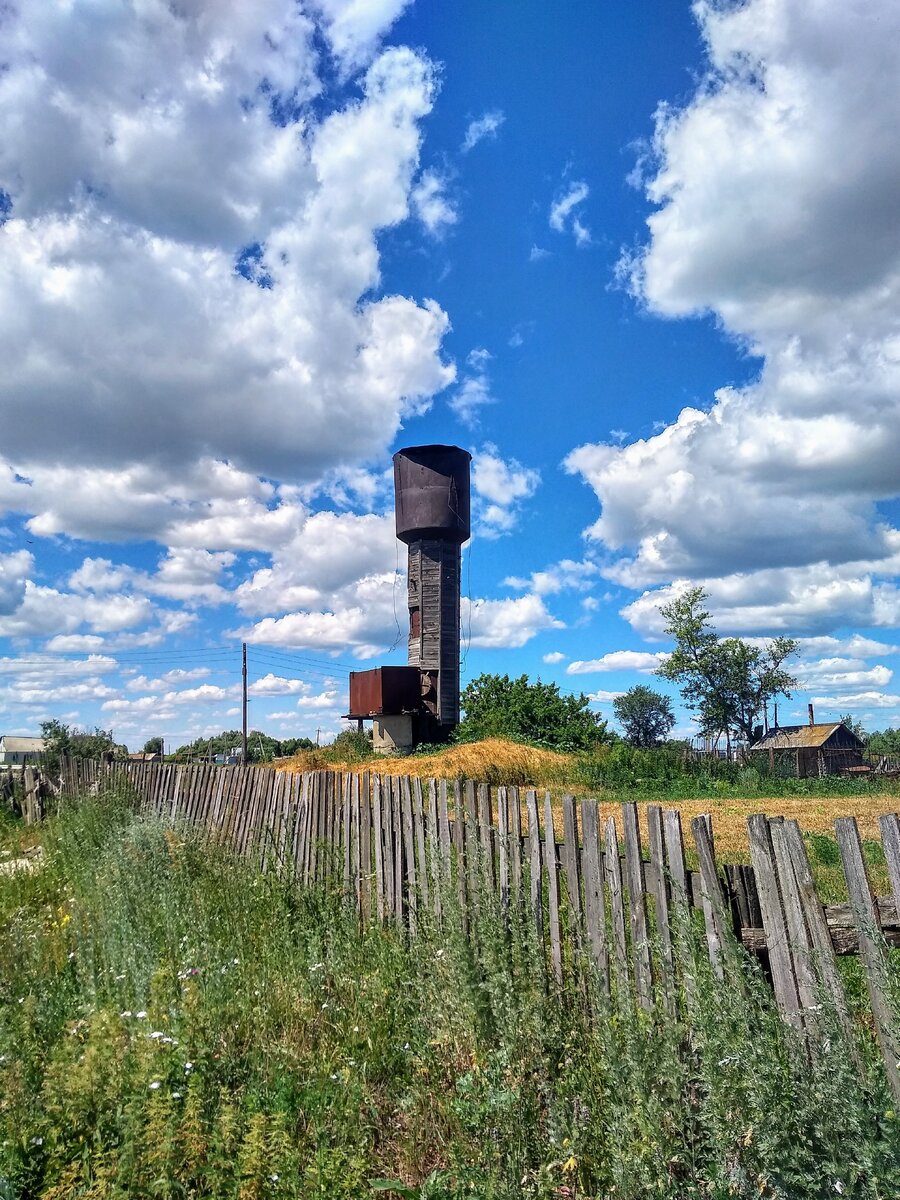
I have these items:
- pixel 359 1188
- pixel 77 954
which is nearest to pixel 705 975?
pixel 359 1188

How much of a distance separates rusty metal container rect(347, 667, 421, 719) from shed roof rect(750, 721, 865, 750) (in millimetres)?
33833

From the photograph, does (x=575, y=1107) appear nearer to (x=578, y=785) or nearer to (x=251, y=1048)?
(x=251, y=1048)

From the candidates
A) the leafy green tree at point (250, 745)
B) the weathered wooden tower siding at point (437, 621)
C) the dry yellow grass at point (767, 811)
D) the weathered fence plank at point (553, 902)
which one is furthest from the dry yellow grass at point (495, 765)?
the leafy green tree at point (250, 745)

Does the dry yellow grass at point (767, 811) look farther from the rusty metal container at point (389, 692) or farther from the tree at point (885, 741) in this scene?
the tree at point (885, 741)

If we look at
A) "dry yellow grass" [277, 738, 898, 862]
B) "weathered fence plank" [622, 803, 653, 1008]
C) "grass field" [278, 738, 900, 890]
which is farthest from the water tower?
"weathered fence plank" [622, 803, 653, 1008]

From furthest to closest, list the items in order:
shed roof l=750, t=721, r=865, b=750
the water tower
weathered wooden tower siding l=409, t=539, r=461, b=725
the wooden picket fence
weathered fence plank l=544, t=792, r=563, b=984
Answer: shed roof l=750, t=721, r=865, b=750, weathered wooden tower siding l=409, t=539, r=461, b=725, the water tower, weathered fence plank l=544, t=792, r=563, b=984, the wooden picket fence

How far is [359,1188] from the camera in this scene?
2.99 meters

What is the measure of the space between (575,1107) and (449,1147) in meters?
0.50

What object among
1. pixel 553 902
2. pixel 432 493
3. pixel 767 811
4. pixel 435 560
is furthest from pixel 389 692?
pixel 553 902

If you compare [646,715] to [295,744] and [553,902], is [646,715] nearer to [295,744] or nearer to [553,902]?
[295,744]

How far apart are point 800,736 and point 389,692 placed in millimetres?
39601

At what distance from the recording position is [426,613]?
29562 mm

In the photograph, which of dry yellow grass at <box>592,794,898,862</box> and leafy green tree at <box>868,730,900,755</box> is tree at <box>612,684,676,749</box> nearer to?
leafy green tree at <box>868,730,900,755</box>

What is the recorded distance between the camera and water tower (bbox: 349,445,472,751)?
29203 mm
